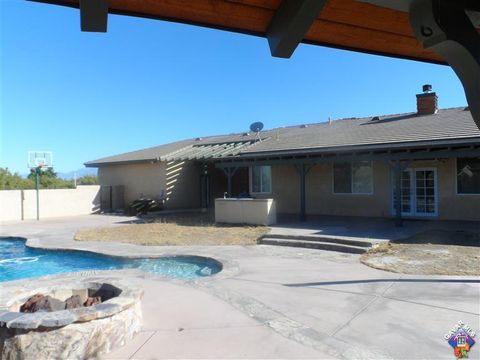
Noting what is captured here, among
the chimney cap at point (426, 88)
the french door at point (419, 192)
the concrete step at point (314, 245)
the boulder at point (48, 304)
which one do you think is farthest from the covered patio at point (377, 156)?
the boulder at point (48, 304)

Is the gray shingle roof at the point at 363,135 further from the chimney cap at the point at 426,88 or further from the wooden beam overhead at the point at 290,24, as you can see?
the wooden beam overhead at the point at 290,24

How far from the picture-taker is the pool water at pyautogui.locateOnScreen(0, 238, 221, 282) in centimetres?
929

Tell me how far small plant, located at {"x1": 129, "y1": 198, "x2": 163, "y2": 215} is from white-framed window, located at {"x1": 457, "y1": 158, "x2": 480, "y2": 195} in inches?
563

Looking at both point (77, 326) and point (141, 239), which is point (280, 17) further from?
point (141, 239)

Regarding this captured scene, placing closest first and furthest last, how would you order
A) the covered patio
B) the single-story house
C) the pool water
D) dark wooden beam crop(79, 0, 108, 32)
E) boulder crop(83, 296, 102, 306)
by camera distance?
dark wooden beam crop(79, 0, 108, 32) < boulder crop(83, 296, 102, 306) < the pool water < the covered patio < the single-story house

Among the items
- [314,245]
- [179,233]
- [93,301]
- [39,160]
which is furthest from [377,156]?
[39,160]

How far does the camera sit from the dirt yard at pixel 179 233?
467 inches

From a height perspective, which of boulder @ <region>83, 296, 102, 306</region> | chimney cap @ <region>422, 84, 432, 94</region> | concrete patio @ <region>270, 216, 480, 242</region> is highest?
chimney cap @ <region>422, 84, 432, 94</region>

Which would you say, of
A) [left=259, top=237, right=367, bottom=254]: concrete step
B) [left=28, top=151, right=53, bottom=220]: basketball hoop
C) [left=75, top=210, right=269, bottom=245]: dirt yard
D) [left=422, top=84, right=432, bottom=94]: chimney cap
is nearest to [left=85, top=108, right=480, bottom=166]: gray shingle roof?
[left=422, top=84, right=432, bottom=94]: chimney cap

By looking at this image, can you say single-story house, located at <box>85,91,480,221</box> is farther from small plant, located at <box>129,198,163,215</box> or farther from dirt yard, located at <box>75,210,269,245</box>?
dirt yard, located at <box>75,210,269,245</box>

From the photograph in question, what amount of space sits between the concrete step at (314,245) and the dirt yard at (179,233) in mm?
499

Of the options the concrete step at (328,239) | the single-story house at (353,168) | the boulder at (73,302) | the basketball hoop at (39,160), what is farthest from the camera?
the basketball hoop at (39,160)

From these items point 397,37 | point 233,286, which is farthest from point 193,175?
point 397,37

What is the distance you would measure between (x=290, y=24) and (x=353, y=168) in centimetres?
1467
